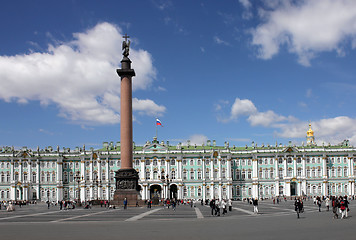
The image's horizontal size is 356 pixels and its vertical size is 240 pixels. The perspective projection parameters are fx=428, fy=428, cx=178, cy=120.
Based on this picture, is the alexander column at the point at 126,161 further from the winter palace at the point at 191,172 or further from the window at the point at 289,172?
the window at the point at 289,172

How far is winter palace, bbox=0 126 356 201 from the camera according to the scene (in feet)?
376

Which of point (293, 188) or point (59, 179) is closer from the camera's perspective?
point (293, 188)

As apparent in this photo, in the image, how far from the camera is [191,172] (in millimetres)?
117188

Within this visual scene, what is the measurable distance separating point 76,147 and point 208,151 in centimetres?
3854

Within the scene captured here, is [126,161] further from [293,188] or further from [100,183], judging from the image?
[293,188]

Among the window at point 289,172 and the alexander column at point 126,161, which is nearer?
the alexander column at point 126,161

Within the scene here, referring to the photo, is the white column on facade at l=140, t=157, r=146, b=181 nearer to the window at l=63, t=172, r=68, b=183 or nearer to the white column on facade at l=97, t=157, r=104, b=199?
the white column on facade at l=97, t=157, r=104, b=199

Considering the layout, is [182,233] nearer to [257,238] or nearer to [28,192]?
[257,238]

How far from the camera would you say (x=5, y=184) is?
114500mm

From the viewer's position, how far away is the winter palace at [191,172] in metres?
115

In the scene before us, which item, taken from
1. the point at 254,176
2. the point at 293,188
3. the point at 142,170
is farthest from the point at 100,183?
the point at 293,188

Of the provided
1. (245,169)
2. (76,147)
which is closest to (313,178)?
(245,169)

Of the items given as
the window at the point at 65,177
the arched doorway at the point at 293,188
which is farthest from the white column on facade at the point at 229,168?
the window at the point at 65,177

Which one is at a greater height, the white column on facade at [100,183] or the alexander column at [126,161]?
the alexander column at [126,161]
